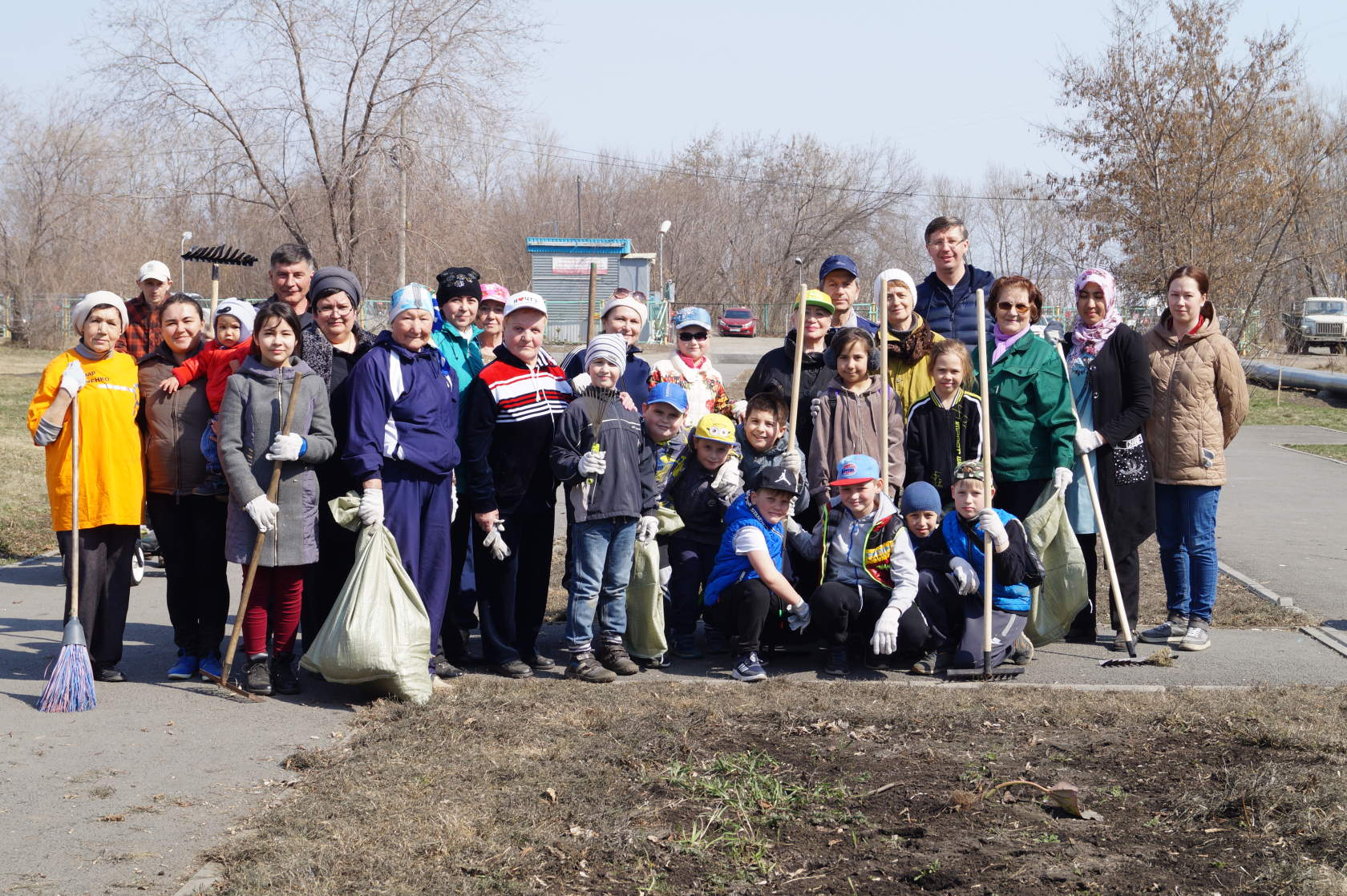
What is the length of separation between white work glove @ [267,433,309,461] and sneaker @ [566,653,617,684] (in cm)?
166

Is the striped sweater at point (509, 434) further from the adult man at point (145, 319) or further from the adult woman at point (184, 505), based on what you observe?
the adult man at point (145, 319)

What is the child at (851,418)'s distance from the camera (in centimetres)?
640

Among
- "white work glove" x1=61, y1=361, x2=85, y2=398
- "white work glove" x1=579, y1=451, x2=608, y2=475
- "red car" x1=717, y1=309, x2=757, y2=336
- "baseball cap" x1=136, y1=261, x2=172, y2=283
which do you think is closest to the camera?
"white work glove" x1=61, y1=361, x2=85, y2=398

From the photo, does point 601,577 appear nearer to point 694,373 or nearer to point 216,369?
point 694,373

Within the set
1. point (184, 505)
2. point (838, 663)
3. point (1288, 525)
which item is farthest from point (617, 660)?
point (1288, 525)

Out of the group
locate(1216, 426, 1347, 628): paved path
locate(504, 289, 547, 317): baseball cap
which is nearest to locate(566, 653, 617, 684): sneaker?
locate(504, 289, 547, 317): baseball cap

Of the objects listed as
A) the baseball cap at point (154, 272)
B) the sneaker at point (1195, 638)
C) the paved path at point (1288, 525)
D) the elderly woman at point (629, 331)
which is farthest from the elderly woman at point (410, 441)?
the paved path at point (1288, 525)

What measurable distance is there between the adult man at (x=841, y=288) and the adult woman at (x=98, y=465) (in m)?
3.62

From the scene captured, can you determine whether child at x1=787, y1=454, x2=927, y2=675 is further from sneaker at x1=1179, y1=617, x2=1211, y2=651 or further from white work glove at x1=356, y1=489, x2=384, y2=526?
white work glove at x1=356, y1=489, x2=384, y2=526

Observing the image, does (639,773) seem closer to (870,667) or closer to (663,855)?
(663,855)

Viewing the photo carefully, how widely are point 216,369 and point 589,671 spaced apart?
2295mm

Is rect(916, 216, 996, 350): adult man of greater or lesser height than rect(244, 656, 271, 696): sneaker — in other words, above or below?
above

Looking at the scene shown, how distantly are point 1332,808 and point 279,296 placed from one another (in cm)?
514

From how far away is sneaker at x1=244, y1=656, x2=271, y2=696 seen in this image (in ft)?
19.1
